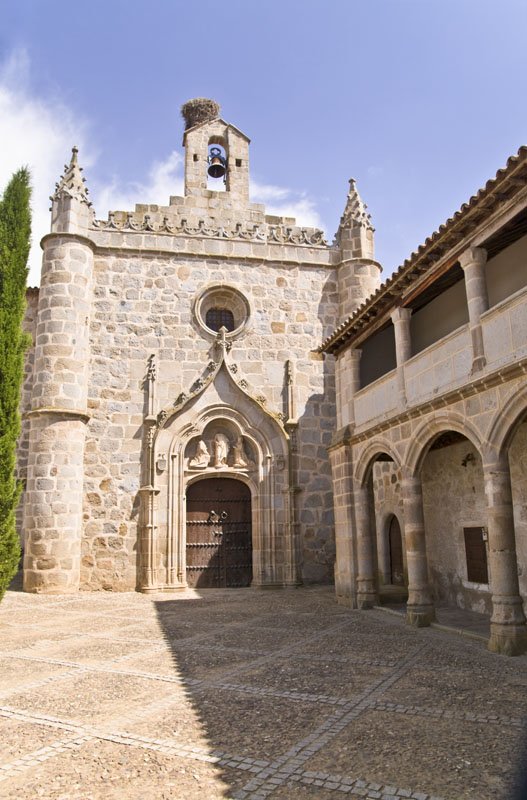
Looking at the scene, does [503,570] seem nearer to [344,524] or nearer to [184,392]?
[344,524]

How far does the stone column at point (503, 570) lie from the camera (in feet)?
21.0

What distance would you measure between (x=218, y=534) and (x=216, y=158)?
920 centimetres

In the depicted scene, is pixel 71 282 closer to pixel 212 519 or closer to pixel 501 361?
pixel 212 519

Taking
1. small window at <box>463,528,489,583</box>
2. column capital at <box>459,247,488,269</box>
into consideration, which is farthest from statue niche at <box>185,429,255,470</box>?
column capital at <box>459,247,488,269</box>

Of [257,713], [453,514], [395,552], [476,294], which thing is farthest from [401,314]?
[257,713]

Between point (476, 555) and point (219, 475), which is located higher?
point (219, 475)

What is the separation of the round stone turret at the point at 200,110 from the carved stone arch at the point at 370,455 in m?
10.5

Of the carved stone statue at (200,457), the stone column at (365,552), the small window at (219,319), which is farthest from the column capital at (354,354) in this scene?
the small window at (219,319)

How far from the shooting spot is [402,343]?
9.06 metres

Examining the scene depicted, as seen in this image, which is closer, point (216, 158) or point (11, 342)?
point (11, 342)

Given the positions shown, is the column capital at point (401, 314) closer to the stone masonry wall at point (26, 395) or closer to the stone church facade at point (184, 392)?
the stone church facade at point (184, 392)

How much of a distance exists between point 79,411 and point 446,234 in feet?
26.7

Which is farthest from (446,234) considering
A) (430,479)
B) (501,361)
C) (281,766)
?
(281,766)

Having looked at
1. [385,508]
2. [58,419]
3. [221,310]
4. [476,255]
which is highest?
[221,310]
